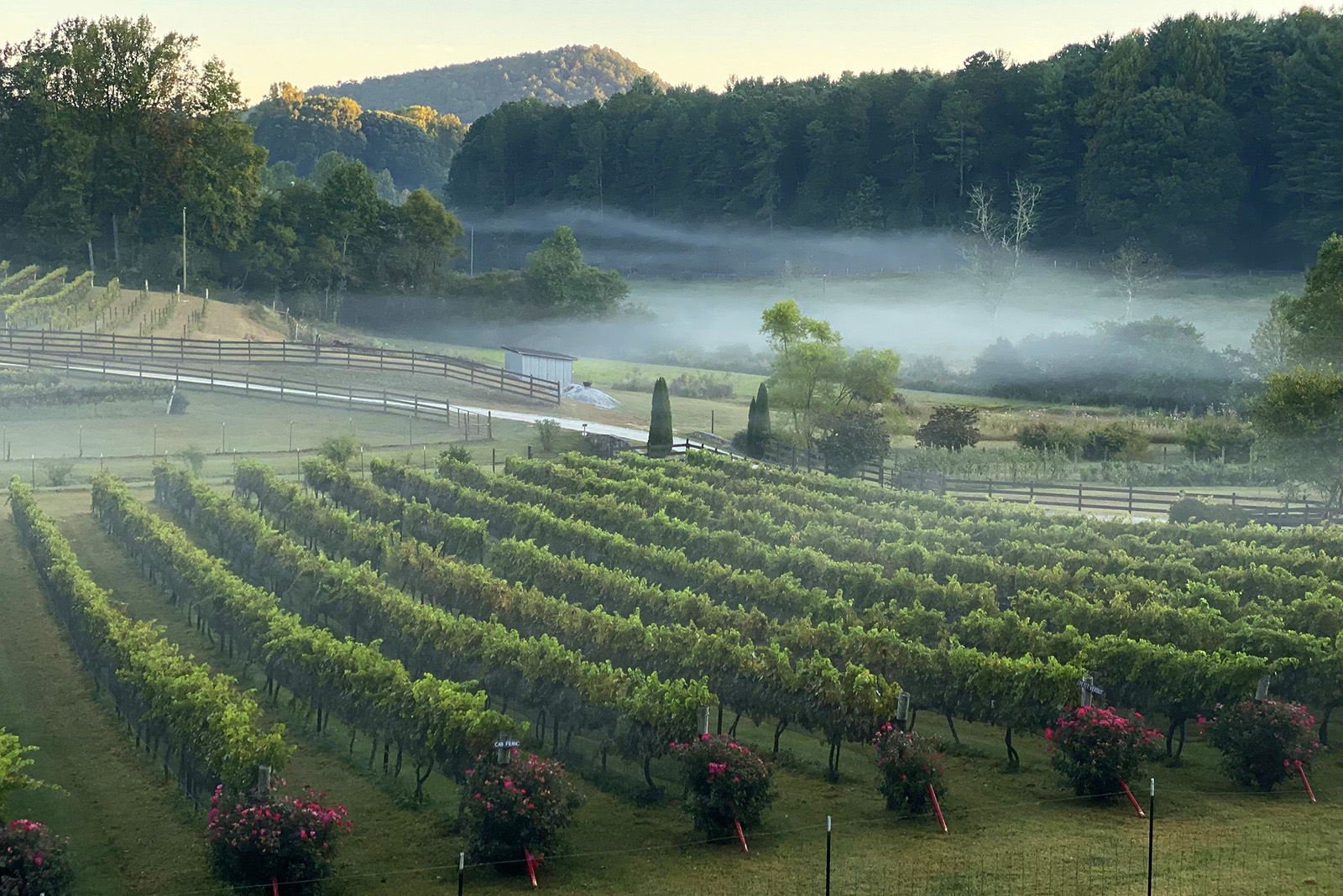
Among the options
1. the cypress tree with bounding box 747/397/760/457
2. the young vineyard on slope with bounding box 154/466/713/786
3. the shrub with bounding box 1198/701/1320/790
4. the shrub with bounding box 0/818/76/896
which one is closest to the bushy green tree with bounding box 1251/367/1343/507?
the cypress tree with bounding box 747/397/760/457

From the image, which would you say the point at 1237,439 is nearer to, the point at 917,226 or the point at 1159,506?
the point at 1159,506

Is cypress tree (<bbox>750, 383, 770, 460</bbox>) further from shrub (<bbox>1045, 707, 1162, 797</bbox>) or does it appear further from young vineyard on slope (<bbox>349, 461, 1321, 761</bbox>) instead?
shrub (<bbox>1045, 707, 1162, 797</bbox>)

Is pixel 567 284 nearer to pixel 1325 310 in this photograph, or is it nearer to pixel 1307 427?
pixel 1325 310

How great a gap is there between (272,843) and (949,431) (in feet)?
141

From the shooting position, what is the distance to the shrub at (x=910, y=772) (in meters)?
23.2

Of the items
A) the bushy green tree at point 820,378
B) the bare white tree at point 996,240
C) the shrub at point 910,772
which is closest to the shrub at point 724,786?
the shrub at point 910,772

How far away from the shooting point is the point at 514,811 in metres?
21.1

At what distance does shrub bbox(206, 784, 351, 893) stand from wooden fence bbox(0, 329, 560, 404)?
49.8m

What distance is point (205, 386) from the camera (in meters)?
66.8

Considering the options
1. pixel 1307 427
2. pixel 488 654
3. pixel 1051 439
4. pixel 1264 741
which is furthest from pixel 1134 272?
pixel 488 654

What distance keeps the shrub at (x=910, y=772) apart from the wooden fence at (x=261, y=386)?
40.4 metres

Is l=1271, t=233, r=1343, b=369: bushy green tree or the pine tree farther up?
l=1271, t=233, r=1343, b=369: bushy green tree

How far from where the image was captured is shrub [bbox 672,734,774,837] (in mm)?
22297

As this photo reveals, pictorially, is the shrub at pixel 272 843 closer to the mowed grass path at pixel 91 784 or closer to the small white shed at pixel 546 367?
the mowed grass path at pixel 91 784
